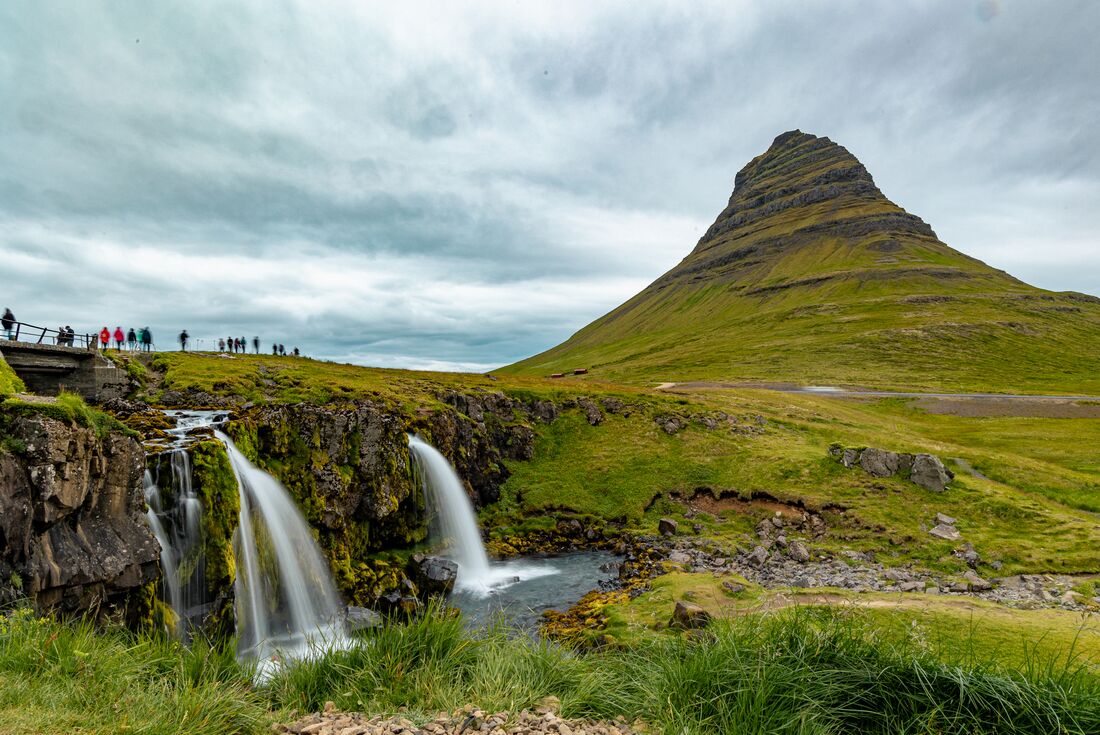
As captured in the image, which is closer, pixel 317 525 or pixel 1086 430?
pixel 317 525

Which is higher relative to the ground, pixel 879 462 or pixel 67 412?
pixel 67 412

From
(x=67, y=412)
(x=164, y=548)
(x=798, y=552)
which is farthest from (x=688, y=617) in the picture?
(x=67, y=412)

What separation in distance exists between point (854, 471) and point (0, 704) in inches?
1680

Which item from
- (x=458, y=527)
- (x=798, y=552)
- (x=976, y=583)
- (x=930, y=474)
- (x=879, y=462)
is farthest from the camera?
(x=879, y=462)

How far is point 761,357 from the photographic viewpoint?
133 m

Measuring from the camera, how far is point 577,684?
7672 millimetres

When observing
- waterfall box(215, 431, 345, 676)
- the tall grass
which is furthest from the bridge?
the tall grass

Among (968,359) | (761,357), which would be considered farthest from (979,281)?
(761,357)

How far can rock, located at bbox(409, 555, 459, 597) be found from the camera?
26.6 m

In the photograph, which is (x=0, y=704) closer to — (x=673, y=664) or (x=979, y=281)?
(x=673, y=664)

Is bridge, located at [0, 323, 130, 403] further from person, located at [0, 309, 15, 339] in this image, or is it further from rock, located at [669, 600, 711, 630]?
rock, located at [669, 600, 711, 630]

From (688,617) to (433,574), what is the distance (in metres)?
15.8

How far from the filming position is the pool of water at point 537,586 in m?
24.9

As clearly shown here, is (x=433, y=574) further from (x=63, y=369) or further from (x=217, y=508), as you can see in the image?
(x=63, y=369)
